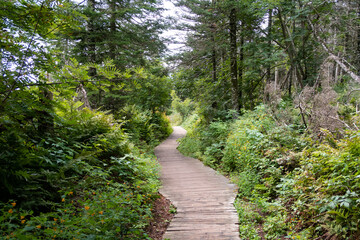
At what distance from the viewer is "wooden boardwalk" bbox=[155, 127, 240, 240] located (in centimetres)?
399

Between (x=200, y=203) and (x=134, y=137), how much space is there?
718cm

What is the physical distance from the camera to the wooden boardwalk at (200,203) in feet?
13.1

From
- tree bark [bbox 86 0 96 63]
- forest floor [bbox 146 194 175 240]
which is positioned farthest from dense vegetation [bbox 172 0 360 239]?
tree bark [bbox 86 0 96 63]

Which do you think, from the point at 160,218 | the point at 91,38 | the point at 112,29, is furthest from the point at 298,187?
the point at 91,38

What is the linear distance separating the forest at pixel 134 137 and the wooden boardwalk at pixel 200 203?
0.32 meters

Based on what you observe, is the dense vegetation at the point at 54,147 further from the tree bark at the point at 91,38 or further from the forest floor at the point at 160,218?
the tree bark at the point at 91,38

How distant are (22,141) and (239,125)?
22.7 feet

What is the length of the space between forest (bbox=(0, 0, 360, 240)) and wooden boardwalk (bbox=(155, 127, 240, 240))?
316 mm

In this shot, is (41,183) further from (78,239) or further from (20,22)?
(20,22)

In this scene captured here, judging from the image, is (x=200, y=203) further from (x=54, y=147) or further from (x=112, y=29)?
(x=112, y=29)

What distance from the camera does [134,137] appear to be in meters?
11.7

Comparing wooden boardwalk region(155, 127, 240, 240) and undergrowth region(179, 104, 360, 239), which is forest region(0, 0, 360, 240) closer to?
undergrowth region(179, 104, 360, 239)

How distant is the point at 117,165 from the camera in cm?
554

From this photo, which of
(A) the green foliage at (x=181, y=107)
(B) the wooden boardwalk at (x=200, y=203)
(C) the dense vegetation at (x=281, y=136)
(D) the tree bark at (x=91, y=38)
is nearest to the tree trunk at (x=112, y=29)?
(D) the tree bark at (x=91, y=38)
